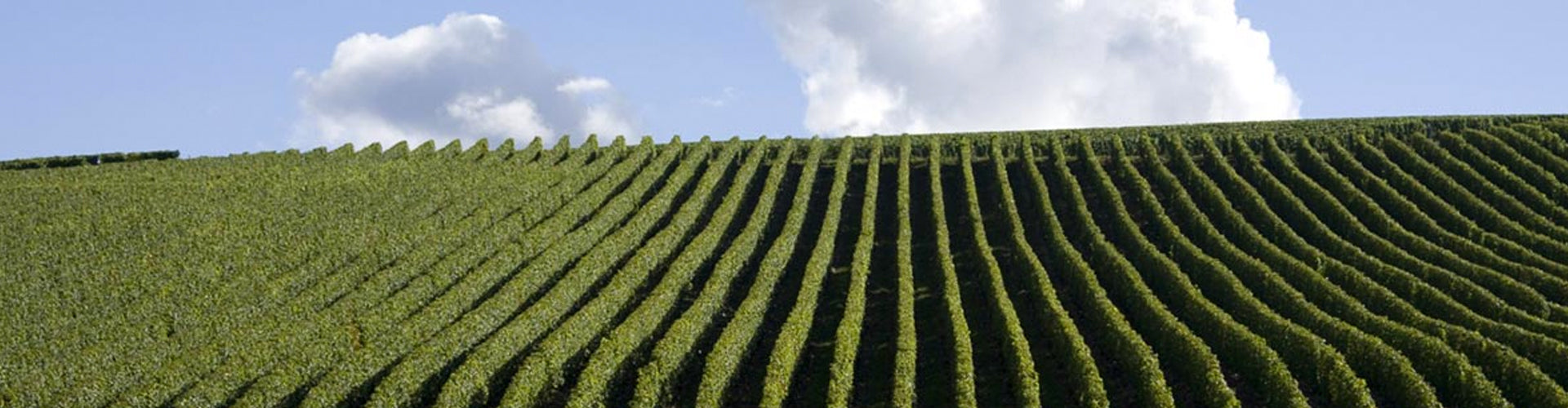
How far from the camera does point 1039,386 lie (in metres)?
39.8

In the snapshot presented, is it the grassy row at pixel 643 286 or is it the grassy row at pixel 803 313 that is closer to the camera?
the grassy row at pixel 803 313

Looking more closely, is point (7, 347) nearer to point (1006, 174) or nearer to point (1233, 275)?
point (1233, 275)

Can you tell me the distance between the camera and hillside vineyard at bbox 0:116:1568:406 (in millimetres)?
38469

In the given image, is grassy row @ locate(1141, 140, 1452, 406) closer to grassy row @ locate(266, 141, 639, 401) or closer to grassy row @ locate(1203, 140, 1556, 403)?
grassy row @ locate(1203, 140, 1556, 403)

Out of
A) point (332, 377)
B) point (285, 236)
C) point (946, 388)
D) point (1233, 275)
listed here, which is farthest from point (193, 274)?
point (1233, 275)

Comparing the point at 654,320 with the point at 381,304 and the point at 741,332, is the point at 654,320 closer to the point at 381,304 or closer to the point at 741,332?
the point at 741,332

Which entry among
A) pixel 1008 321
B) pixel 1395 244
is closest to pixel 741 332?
pixel 1008 321

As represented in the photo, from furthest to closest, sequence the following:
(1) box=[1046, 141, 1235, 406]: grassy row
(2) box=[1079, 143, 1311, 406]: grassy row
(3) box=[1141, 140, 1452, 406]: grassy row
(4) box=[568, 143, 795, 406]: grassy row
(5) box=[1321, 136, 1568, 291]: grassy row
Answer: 1. (5) box=[1321, 136, 1568, 291]: grassy row
2. (4) box=[568, 143, 795, 406]: grassy row
3. (1) box=[1046, 141, 1235, 406]: grassy row
4. (3) box=[1141, 140, 1452, 406]: grassy row
5. (2) box=[1079, 143, 1311, 406]: grassy row

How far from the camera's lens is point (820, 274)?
50.9m

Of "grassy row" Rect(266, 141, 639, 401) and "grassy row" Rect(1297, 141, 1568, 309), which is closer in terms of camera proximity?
"grassy row" Rect(266, 141, 639, 401)

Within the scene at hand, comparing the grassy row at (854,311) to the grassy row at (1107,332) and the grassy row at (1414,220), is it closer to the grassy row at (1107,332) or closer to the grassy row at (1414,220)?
the grassy row at (1107,332)

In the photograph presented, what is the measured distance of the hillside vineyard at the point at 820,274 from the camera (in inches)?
1515

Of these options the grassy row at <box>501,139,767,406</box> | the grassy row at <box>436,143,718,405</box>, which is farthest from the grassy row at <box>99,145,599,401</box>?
the grassy row at <box>501,139,767,406</box>

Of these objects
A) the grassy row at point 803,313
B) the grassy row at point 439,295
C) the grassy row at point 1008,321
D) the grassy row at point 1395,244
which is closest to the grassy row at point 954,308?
the grassy row at point 1008,321
